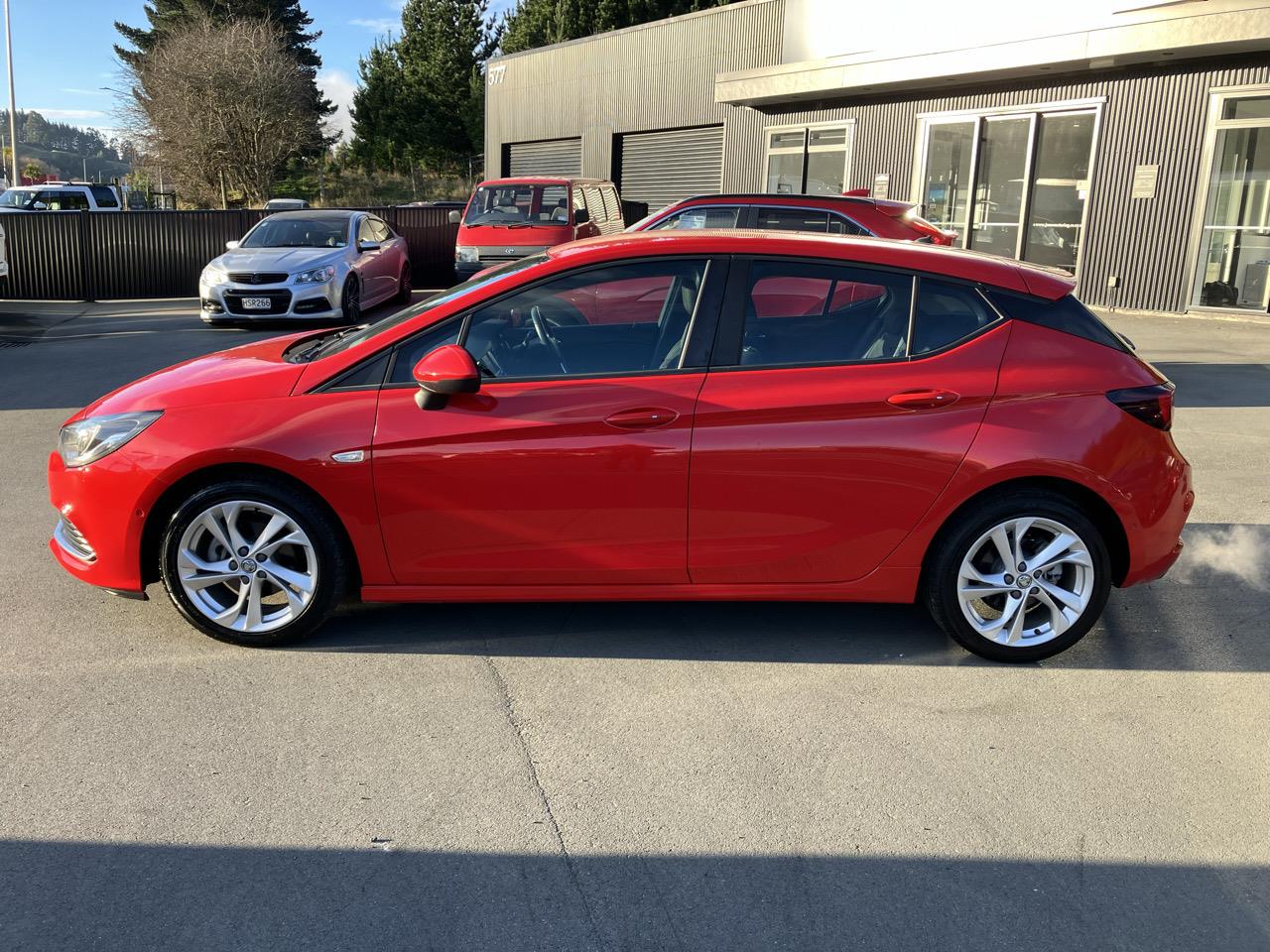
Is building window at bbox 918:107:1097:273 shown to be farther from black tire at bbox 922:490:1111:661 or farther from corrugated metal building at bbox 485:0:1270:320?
black tire at bbox 922:490:1111:661

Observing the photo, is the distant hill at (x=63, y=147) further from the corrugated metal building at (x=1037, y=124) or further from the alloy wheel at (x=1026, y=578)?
the alloy wheel at (x=1026, y=578)

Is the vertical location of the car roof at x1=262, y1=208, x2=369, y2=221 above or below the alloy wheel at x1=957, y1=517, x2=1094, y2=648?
above

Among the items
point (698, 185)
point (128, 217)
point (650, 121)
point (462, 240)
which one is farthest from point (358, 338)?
point (650, 121)

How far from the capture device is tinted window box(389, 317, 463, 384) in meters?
4.05

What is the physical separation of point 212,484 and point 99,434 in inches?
20.8

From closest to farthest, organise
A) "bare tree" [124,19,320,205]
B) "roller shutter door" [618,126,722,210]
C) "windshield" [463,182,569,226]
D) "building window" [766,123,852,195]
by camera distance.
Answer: "windshield" [463,182,569,226] → "building window" [766,123,852,195] → "roller shutter door" [618,126,722,210] → "bare tree" [124,19,320,205]

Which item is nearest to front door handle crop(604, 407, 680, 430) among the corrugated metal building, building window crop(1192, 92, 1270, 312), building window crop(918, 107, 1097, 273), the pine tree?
the corrugated metal building

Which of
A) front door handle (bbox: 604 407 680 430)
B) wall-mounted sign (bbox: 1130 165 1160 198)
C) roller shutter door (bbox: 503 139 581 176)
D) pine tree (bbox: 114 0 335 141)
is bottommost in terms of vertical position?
front door handle (bbox: 604 407 680 430)

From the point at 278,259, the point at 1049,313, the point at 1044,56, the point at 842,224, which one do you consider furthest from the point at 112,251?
the point at 1049,313

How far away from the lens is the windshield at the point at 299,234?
14820 millimetres

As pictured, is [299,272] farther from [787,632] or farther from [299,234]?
[787,632]

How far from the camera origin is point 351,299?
14.3m

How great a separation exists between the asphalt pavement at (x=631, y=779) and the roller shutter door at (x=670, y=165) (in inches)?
840

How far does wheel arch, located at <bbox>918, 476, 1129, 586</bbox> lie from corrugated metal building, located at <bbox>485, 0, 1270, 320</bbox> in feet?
40.5
